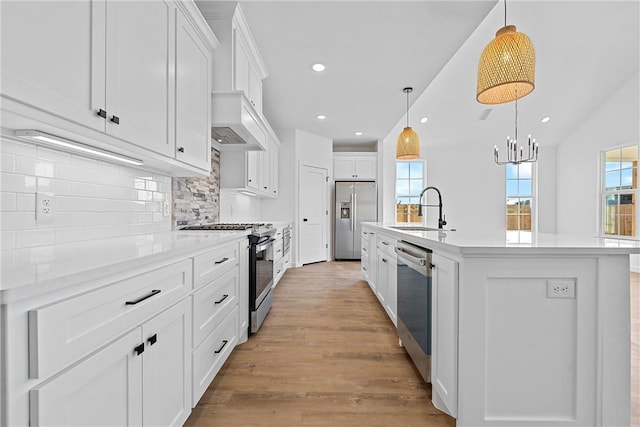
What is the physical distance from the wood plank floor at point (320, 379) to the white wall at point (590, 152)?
19.3 feet

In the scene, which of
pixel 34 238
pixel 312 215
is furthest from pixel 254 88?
pixel 312 215

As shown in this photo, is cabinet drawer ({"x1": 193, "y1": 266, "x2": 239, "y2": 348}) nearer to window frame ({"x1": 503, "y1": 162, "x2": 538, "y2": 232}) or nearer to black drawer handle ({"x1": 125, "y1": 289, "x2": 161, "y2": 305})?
black drawer handle ({"x1": 125, "y1": 289, "x2": 161, "y2": 305})

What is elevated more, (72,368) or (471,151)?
(471,151)

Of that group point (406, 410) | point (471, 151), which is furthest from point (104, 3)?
point (471, 151)

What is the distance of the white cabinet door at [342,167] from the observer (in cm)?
675

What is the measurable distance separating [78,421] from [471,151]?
787 centimetres

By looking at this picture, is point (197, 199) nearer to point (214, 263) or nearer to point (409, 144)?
point (214, 263)

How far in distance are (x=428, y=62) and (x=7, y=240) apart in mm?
3609

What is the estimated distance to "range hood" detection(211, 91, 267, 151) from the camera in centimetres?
239

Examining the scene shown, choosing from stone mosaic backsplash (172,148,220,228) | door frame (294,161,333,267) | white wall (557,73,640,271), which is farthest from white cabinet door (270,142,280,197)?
white wall (557,73,640,271)

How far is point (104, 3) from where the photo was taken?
1.21m

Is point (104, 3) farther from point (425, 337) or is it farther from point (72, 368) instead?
point (425, 337)

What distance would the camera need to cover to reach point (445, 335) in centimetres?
148

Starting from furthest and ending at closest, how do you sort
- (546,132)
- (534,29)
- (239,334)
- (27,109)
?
(546,132) < (534,29) < (239,334) < (27,109)
